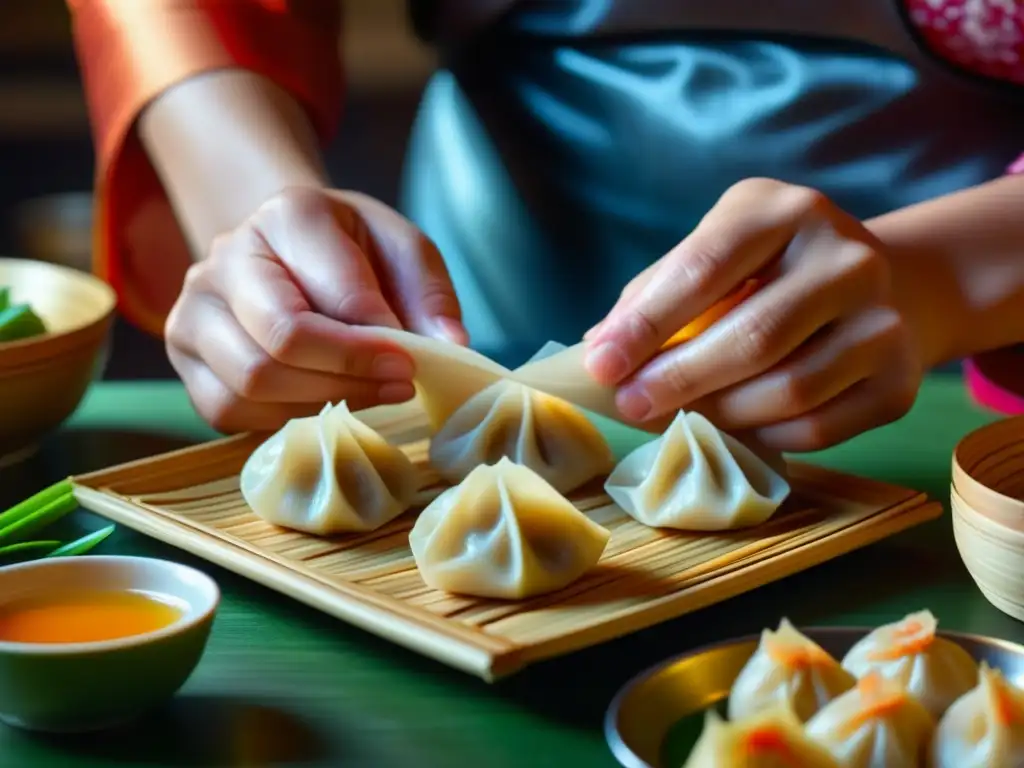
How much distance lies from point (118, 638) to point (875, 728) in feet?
1.56

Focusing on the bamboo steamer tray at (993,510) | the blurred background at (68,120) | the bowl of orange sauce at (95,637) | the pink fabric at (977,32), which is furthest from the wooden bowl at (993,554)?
the blurred background at (68,120)

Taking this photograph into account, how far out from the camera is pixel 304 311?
1472 millimetres

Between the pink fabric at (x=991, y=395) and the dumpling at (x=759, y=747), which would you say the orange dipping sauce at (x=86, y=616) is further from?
the pink fabric at (x=991, y=395)

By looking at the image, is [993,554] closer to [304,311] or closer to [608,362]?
[608,362]

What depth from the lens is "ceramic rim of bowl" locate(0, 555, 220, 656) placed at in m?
0.88

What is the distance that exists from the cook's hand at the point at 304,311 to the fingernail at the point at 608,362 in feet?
0.66

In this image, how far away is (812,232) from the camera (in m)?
1.40

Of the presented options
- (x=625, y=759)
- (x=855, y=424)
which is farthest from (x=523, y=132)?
(x=625, y=759)

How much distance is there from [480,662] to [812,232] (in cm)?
62

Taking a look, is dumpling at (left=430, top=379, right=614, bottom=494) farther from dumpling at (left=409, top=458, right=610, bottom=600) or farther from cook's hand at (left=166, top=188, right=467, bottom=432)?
dumpling at (left=409, top=458, right=610, bottom=600)

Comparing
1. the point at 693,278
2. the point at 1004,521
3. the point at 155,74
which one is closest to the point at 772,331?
the point at 693,278

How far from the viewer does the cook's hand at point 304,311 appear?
146 centimetres

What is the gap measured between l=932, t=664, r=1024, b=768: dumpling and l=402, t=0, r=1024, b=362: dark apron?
3.72 ft

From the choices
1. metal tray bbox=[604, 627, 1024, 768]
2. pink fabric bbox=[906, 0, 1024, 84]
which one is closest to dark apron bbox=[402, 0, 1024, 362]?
pink fabric bbox=[906, 0, 1024, 84]
